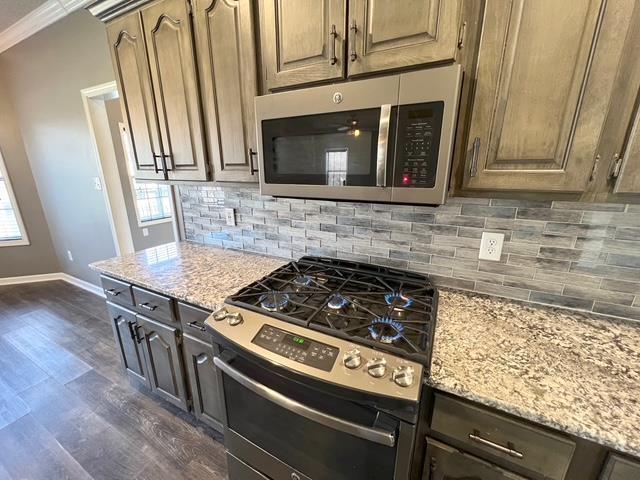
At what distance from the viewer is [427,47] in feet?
2.75

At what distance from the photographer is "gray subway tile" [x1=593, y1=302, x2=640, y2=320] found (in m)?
1.04

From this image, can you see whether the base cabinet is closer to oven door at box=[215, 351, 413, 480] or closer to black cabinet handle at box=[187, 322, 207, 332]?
oven door at box=[215, 351, 413, 480]

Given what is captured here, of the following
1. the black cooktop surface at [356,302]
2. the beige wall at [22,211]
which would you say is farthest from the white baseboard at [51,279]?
the black cooktop surface at [356,302]

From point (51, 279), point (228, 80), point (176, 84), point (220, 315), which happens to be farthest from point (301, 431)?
point (51, 279)

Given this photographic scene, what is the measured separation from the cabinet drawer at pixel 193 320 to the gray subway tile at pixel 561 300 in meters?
1.48

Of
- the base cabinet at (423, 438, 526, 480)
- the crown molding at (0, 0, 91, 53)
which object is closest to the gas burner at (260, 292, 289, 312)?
the base cabinet at (423, 438, 526, 480)

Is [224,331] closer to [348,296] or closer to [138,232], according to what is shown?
[348,296]

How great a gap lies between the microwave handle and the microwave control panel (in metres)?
0.04

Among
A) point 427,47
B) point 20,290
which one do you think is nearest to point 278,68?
point 427,47

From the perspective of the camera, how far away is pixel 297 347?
2.97ft

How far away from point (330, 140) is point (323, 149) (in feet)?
0.15

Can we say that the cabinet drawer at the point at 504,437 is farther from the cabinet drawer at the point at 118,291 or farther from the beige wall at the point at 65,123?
the beige wall at the point at 65,123

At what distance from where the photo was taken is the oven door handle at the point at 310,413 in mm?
760

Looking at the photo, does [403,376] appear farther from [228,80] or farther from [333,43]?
[228,80]
